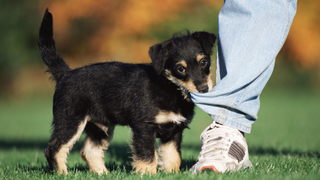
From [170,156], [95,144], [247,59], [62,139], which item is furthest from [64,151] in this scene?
[247,59]

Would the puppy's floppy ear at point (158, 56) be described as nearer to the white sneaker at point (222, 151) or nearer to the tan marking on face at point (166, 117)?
the tan marking on face at point (166, 117)

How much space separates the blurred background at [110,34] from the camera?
48.5ft

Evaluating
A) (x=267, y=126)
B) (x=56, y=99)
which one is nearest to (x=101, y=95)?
(x=56, y=99)

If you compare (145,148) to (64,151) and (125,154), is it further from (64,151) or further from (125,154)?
(125,154)

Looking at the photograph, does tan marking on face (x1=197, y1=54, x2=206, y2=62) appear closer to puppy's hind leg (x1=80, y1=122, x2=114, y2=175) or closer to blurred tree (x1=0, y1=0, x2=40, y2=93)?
puppy's hind leg (x1=80, y1=122, x2=114, y2=175)

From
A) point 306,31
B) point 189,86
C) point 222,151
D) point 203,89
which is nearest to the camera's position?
point 222,151

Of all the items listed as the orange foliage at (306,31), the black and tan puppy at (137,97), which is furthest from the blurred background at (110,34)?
the black and tan puppy at (137,97)

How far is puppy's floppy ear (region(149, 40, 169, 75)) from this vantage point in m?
3.43

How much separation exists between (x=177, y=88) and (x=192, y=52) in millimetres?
412

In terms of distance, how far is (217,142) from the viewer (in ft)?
9.90

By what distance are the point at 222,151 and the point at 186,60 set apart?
1.01m

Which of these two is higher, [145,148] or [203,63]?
[203,63]

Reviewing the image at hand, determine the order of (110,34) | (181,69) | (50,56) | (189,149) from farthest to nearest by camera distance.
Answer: (110,34) → (189,149) → (50,56) → (181,69)

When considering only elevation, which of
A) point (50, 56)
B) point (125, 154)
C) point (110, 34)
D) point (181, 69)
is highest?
point (110, 34)
